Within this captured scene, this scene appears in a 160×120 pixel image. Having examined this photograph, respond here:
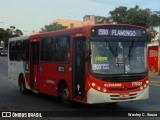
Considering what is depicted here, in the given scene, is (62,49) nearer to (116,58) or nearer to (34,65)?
(116,58)

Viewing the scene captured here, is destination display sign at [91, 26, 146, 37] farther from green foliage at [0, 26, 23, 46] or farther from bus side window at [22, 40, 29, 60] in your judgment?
green foliage at [0, 26, 23, 46]

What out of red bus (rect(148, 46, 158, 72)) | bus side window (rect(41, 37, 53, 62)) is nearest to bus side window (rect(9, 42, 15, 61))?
bus side window (rect(41, 37, 53, 62))

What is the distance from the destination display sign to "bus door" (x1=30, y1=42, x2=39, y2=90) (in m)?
4.82

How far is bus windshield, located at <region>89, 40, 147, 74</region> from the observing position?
39.1 ft

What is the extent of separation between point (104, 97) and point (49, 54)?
4.03 metres

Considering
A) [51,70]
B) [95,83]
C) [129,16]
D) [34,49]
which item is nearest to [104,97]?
[95,83]

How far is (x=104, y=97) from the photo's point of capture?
1172cm

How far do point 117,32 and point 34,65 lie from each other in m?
5.45

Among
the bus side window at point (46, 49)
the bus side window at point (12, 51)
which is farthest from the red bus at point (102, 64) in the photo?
the bus side window at point (12, 51)

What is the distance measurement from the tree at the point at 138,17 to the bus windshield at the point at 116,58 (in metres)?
36.4

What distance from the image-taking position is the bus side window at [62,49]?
13.5 m

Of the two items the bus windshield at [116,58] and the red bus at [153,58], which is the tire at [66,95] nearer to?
the bus windshield at [116,58]

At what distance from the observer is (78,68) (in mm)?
12586

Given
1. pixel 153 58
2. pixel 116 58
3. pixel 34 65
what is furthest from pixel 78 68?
pixel 153 58
